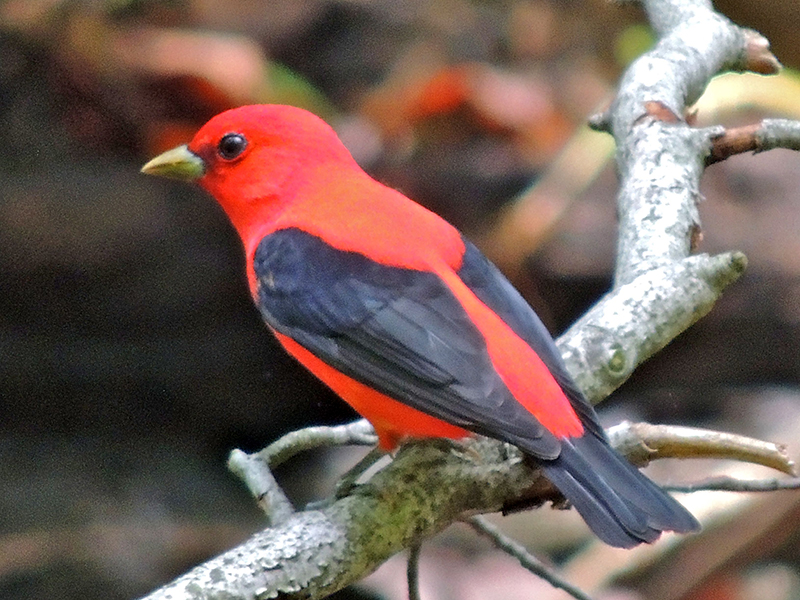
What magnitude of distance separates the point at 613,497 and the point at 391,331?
0.62 metres

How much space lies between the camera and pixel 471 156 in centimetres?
511

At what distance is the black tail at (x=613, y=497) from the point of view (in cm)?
214

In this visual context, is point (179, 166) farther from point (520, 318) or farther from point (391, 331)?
point (520, 318)

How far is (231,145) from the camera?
3.10 metres

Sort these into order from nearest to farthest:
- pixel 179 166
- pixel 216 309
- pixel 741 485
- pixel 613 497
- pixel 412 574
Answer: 1. pixel 613 497
2. pixel 741 485
3. pixel 412 574
4. pixel 179 166
5. pixel 216 309

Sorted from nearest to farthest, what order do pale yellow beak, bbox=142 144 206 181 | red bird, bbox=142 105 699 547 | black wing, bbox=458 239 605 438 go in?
red bird, bbox=142 105 699 547 → black wing, bbox=458 239 605 438 → pale yellow beak, bbox=142 144 206 181

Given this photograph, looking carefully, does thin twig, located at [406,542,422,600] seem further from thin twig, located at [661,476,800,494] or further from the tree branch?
thin twig, located at [661,476,800,494]

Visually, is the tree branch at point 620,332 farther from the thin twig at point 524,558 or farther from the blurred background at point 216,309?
the blurred background at point 216,309

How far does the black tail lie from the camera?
7.04 ft

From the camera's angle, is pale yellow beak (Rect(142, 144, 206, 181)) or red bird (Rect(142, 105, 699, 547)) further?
pale yellow beak (Rect(142, 144, 206, 181))

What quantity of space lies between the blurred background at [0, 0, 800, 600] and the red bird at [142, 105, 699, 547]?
1.40m

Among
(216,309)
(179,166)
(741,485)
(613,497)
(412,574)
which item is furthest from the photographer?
(216,309)

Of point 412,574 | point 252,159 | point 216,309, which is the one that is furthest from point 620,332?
point 216,309

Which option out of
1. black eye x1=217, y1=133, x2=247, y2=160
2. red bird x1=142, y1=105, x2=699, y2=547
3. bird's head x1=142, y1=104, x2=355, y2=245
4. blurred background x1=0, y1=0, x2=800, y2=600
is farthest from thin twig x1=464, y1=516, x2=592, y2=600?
blurred background x1=0, y1=0, x2=800, y2=600
